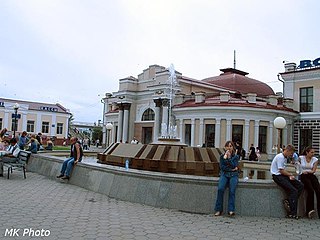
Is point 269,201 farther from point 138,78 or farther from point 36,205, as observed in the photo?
point 138,78

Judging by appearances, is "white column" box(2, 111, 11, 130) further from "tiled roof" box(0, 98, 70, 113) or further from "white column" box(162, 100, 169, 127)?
"white column" box(162, 100, 169, 127)

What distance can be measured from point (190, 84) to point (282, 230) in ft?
105

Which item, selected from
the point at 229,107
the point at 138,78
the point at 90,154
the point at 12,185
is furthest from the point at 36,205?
the point at 138,78

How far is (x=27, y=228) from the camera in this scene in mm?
5492

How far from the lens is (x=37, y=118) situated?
5716 cm

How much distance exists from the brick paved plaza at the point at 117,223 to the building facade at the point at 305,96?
26763 millimetres

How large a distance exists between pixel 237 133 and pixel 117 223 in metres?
25.5

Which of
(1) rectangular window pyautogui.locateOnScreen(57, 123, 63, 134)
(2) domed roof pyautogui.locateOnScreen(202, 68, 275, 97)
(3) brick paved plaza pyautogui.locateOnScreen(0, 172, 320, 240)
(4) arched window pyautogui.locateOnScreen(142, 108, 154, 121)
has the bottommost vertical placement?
(3) brick paved plaza pyautogui.locateOnScreen(0, 172, 320, 240)

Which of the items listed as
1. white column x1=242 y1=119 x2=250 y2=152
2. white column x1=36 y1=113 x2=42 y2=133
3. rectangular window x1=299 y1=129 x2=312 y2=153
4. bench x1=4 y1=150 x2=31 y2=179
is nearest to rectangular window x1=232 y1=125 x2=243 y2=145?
white column x1=242 y1=119 x2=250 y2=152

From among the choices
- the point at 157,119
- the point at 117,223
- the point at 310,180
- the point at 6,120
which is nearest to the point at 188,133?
the point at 157,119

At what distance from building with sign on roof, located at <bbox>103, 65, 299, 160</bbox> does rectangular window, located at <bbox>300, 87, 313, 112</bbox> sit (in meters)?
0.88

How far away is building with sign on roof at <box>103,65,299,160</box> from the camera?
30125 mm

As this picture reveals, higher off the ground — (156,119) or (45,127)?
(156,119)

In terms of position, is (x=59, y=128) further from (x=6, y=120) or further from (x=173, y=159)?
(x=173, y=159)
